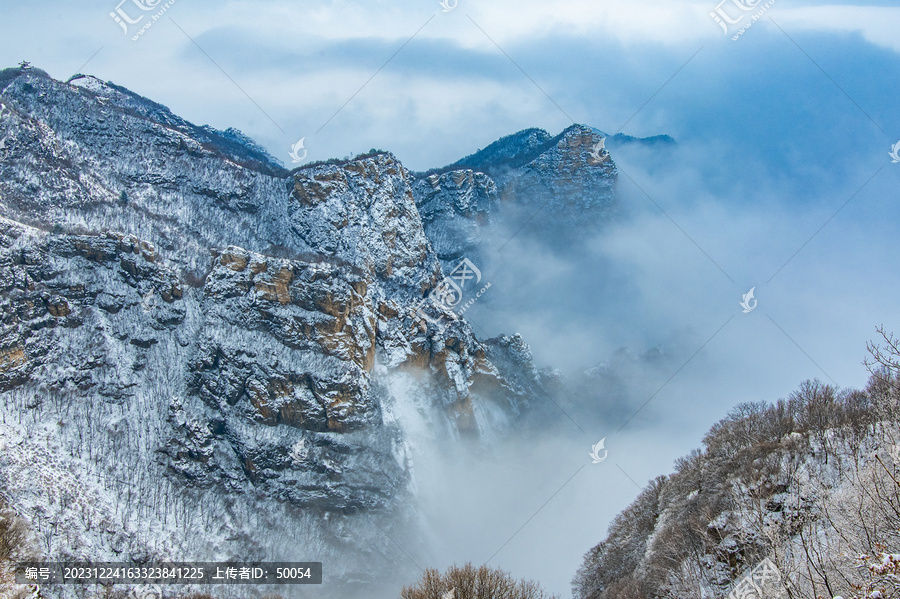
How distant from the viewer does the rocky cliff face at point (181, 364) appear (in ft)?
451

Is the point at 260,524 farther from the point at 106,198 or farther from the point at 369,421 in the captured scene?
the point at 106,198

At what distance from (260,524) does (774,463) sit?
134m

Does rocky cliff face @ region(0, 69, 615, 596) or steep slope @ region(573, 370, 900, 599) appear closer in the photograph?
steep slope @ region(573, 370, 900, 599)

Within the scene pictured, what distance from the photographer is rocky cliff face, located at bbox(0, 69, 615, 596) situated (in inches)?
5413

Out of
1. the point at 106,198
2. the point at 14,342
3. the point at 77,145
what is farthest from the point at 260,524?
the point at 77,145

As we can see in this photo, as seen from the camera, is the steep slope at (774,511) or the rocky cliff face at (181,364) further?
the rocky cliff face at (181,364)

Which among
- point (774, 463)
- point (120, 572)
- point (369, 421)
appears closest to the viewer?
point (774, 463)

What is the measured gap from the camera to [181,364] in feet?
536

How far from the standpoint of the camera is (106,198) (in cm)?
17238

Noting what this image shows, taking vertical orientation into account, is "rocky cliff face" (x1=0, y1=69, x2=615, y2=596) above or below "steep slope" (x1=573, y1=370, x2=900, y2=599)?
above

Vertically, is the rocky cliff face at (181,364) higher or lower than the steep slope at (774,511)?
higher

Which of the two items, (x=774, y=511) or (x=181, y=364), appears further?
(x=181, y=364)

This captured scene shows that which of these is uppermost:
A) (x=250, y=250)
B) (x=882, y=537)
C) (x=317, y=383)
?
(x=250, y=250)

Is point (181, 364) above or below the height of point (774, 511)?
above
